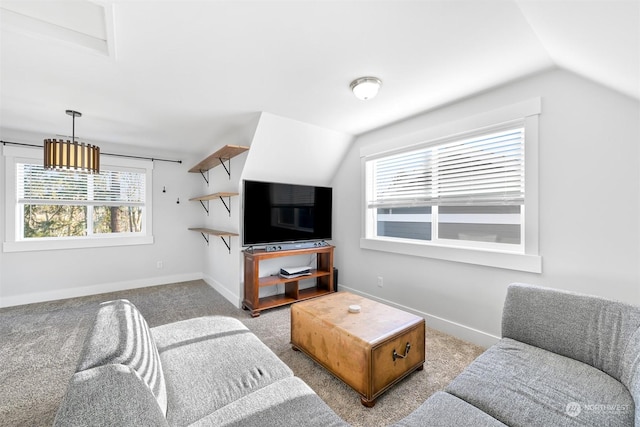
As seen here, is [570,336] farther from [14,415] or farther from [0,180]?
[0,180]

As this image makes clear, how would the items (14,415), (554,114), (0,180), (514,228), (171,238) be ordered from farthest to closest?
(171,238) → (0,180) → (514,228) → (554,114) → (14,415)

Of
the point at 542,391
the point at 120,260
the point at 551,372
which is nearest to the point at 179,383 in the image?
the point at 542,391

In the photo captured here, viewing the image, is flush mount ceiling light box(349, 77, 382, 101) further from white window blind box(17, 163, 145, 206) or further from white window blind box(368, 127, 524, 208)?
white window blind box(17, 163, 145, 206)

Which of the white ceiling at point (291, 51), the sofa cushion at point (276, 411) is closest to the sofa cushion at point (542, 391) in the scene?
the sofa cushion at point (276, 411)

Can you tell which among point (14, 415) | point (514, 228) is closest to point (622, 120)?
point (514, 228)

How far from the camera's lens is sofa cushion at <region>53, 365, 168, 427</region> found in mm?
672

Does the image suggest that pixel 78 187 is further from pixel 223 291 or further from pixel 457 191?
pixel 457 191

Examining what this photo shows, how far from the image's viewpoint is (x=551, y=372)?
133 centimetres

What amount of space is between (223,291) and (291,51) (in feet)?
10.5

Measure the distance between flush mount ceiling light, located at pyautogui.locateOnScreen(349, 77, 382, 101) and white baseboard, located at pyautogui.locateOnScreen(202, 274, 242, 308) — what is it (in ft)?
8.77

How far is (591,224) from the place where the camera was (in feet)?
6.05

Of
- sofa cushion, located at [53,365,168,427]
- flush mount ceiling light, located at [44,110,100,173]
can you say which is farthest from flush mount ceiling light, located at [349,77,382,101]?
flush mount ceiling light, located at [44,110,100,173]

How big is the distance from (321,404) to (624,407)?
1240 mm

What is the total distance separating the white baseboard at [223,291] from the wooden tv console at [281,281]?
0.32 feet
